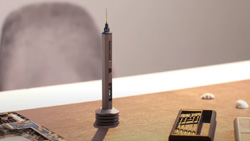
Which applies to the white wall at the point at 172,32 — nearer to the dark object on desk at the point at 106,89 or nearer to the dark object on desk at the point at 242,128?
the dark object on desk at the point at 106,89

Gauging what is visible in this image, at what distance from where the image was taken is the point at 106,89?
135 cm

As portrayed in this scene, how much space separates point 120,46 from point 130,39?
0.28 ft

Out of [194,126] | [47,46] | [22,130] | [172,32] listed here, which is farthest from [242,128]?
[172,32]

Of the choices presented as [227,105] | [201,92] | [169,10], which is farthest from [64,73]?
[227,105]

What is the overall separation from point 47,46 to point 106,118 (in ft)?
5.41

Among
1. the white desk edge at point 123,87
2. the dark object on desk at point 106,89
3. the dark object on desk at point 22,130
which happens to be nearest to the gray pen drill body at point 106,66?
the dark object on desk at point 106,89

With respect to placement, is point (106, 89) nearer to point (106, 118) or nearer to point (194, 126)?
point (106, 118)

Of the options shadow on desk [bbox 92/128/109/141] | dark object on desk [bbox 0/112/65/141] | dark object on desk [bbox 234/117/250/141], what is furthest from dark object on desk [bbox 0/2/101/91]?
dark object on desk [bbox 234/117/250/141]

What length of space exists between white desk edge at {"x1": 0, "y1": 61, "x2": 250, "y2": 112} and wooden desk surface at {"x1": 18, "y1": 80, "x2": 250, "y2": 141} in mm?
67

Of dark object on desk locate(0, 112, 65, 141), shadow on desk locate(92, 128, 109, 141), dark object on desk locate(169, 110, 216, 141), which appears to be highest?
dark object on desk locate(169, 110, 216, 141)

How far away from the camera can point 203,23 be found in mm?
3549

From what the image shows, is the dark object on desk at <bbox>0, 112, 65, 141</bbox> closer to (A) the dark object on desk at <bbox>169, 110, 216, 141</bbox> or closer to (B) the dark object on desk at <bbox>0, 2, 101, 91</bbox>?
(A) the dark object on desk at <bbox>169, 110, 216, 141</bbox>

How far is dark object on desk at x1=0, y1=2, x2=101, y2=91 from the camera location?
2752 millimetres

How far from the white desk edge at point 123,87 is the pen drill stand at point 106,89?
0.31 m
